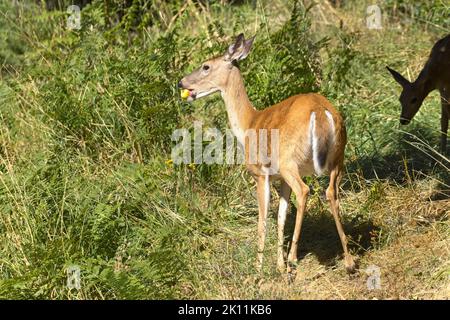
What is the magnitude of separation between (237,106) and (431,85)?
2.35 meters

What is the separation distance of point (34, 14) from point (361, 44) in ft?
11.4

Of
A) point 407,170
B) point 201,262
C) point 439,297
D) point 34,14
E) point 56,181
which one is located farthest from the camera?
point 34,14

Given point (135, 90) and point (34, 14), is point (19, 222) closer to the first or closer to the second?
point (135, 90)

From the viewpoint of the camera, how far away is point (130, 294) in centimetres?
556

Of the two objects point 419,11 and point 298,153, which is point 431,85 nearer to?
point 419,11

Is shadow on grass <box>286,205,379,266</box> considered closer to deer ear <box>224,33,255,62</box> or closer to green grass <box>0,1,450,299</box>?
green grass <box>0,1,450,299</box>

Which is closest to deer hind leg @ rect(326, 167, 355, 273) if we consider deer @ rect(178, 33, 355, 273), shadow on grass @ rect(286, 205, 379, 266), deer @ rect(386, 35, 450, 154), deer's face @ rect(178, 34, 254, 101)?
deer @ rect(178, 33, 355, 273)

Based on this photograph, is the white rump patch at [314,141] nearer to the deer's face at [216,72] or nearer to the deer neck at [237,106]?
the deer neck at [237,106]

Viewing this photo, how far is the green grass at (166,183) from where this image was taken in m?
5.86

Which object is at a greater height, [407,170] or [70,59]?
[70,59]

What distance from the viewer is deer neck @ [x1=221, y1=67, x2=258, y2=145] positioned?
668cm

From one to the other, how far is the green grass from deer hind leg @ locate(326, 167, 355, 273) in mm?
102


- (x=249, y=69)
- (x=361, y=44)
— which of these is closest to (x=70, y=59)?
(x=249, y=69)

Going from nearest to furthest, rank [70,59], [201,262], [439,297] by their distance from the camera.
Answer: [439,297]
[201,262]
[70,59]
